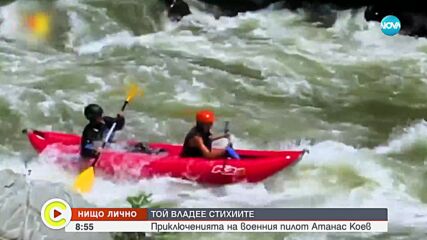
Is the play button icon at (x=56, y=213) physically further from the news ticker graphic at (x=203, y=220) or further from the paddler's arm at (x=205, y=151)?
the paddler's arm at (x=205, y=151)

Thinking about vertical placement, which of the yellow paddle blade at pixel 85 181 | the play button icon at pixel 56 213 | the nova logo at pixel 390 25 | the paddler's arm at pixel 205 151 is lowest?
the play button icon at pixel 56 213

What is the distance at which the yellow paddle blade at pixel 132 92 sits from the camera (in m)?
2.14

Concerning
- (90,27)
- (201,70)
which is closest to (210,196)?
(201,70)

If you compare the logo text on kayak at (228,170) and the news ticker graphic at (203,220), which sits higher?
the logo text on kayak at (228,170)

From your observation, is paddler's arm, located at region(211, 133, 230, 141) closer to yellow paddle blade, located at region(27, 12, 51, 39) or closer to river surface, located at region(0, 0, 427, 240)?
river surface, located at region(0, 0, 427, 240)

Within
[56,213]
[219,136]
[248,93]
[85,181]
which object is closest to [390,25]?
[248,93]

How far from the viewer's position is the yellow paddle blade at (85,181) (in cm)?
208

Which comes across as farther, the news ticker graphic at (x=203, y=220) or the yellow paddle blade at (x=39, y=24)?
the yellow paddle blade at (x=39, y=24)

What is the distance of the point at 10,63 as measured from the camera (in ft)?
6.97

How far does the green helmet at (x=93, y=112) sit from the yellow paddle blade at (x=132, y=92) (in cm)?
9

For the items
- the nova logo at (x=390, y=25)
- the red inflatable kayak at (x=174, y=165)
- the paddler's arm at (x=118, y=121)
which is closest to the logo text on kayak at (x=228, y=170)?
the red inflatable kayak at (x=174, y=165)

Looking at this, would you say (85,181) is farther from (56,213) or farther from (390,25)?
(390,25)

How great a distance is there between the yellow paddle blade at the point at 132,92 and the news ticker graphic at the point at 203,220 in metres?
0.33

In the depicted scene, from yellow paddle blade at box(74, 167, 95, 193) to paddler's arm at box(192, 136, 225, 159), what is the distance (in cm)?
31
